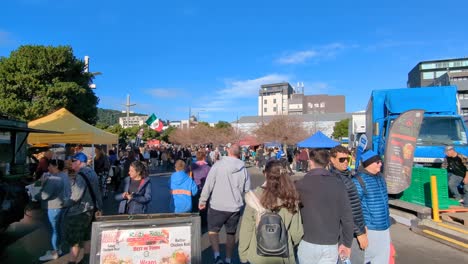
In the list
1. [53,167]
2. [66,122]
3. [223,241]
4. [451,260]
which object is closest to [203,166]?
[223,241]

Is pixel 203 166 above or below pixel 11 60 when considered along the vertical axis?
below

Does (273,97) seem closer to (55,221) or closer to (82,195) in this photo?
(55,221)

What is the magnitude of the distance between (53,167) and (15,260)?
5.33ft

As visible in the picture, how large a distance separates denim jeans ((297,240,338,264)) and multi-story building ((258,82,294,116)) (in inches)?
4693

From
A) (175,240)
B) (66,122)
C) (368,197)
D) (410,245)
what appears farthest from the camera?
(66,122)

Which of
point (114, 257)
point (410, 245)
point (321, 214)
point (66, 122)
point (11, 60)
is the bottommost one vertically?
point (410, 245)

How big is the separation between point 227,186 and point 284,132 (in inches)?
1777

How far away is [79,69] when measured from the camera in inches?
896

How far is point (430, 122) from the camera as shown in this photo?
9.83m

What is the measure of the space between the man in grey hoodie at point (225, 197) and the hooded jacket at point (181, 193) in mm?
830

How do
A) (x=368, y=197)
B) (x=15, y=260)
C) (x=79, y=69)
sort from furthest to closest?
(x=79, y=69), (x=15, y=260), (x=368, y=197)

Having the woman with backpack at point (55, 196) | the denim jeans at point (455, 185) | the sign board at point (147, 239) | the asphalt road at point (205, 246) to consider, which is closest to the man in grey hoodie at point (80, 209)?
the woman with backpack at point (55, 196)

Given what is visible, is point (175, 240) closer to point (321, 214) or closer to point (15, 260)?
point (321, 214)

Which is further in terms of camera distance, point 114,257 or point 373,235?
point 373,235
